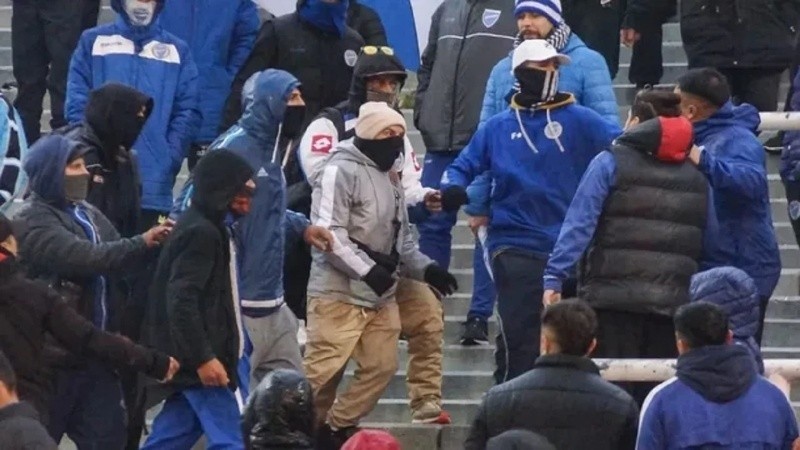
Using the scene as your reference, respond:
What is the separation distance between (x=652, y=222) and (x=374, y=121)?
1472mm

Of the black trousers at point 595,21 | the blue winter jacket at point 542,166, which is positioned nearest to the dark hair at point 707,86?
the blue winter jacket at point 542,166

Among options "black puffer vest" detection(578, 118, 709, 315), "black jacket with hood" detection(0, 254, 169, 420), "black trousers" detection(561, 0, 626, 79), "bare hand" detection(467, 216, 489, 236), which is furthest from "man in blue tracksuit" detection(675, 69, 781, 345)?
"black trousers" detection(561, 0, 626, 79)

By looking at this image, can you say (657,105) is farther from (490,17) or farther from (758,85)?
(758,85)

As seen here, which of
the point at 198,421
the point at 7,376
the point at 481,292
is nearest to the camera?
the point at 7,376

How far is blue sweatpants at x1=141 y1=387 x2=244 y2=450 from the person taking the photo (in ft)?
32.8

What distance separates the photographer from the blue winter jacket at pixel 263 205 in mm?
10422

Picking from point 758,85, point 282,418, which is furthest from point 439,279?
point 282,418

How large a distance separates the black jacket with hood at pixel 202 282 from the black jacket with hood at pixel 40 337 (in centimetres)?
30

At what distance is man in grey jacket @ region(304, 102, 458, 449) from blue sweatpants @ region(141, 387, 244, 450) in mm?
758

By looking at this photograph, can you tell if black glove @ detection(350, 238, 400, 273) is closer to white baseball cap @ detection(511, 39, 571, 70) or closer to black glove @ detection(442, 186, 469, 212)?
black glove @ detection(442, 186, 469, 212)

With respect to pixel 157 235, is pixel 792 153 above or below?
above

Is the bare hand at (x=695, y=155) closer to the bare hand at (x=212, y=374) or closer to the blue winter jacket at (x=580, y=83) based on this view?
the blue winter jacket at (x=580, y=83)

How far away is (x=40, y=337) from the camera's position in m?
9.34

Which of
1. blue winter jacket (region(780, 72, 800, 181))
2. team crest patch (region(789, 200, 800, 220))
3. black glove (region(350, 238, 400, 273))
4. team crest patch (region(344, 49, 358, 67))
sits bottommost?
black glove (region(350, 238, 400, 273))
